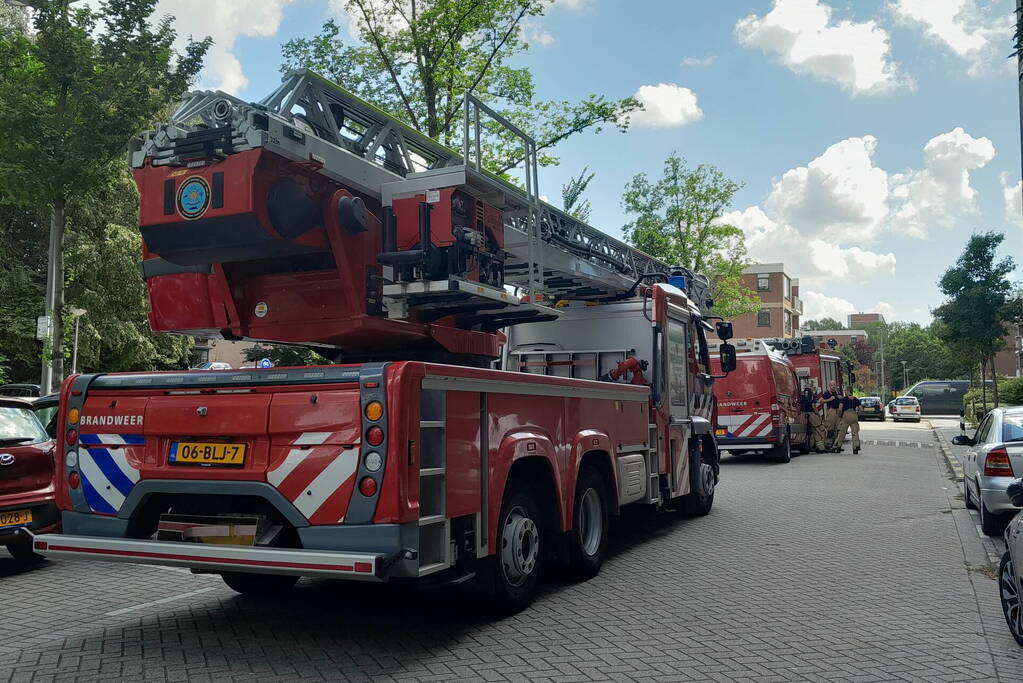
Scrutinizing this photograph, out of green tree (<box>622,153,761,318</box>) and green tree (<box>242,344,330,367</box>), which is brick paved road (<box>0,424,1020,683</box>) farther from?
green tree (<box>622,153,761,318</box>)

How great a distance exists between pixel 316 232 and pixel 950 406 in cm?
6195

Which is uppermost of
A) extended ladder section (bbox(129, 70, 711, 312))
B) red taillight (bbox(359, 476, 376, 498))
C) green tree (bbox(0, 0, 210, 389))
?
Answer: green tree (bbox(0, 0, 210, 389))

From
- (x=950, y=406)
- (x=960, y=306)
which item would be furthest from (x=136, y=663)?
(x=950, y=406)

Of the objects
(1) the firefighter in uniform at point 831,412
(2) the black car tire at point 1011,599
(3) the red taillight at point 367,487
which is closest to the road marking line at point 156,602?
(3) the red taillight at point 367,487

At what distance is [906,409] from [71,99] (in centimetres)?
4715

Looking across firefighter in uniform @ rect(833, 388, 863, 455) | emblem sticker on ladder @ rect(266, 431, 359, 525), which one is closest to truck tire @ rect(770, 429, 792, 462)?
firefighter in uniform @ rect(833, 388, 863, 455)

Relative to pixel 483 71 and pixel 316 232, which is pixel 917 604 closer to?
pixel 316 232

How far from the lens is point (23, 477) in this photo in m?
7.85

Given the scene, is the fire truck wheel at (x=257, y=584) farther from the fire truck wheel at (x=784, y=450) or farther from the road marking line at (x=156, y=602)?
the fire truck wheel at (x=784, y=450)

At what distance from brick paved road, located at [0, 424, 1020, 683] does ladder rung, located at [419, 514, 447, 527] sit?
0.79 meters

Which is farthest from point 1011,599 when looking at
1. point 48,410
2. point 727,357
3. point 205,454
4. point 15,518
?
point 48,410

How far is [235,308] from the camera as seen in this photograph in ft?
21.3

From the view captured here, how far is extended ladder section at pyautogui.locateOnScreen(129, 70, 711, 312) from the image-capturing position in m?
5.65

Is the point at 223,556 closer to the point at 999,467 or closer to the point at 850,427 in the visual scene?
the point at 999,467
